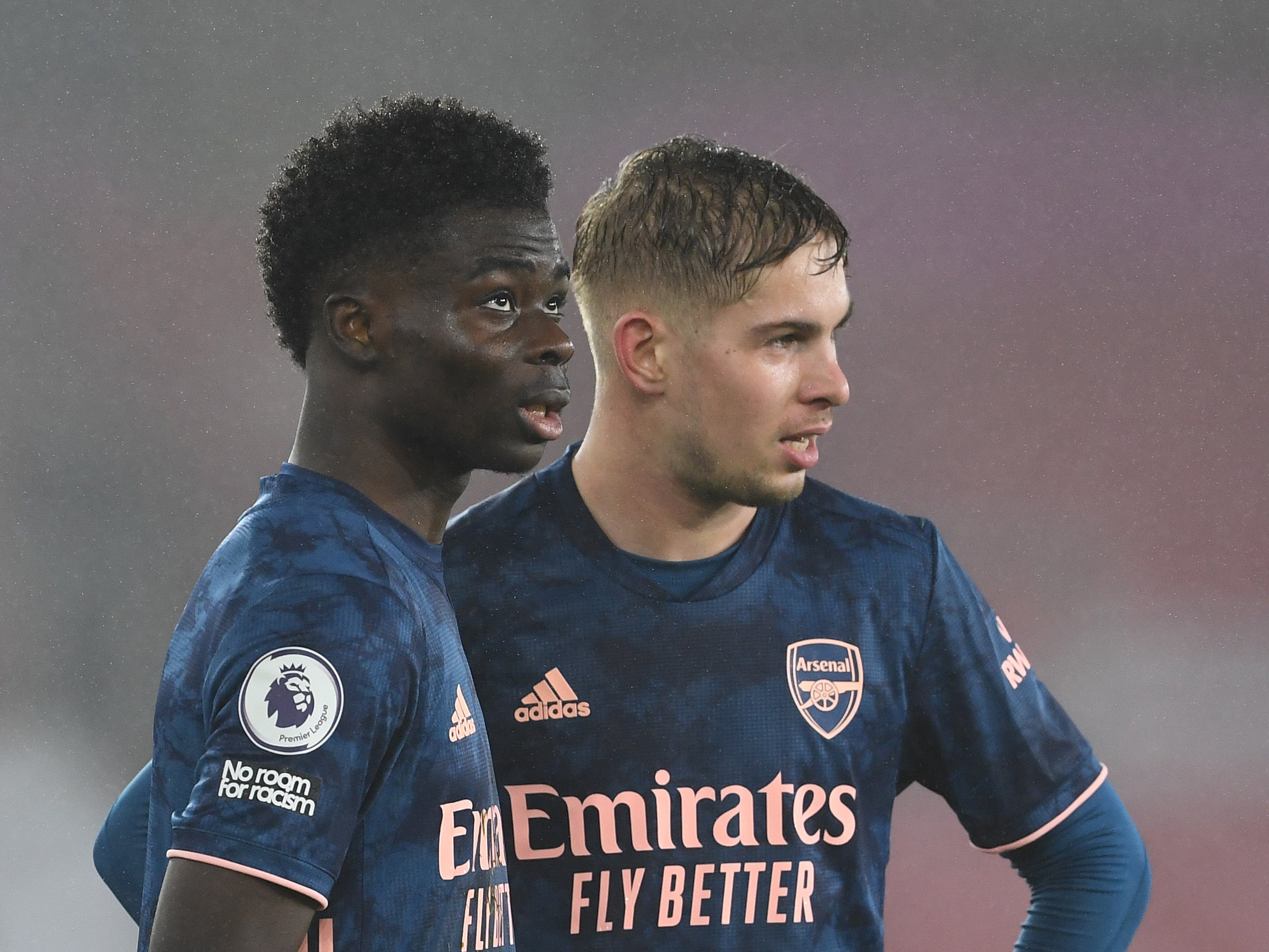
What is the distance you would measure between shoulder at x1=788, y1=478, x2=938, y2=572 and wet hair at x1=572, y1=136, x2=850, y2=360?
33cm

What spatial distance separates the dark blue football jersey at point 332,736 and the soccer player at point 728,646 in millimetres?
374

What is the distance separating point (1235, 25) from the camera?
4895mm

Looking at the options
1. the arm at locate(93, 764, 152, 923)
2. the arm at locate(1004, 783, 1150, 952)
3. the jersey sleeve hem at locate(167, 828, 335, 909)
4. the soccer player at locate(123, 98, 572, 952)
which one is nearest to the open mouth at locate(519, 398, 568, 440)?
the soccer player at locate(123, 98, 572, 952)

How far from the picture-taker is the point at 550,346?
1516 millimetres

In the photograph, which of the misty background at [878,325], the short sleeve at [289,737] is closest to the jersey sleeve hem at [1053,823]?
the short sleeve at [289,737]

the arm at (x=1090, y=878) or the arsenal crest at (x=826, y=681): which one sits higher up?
the arsenal crest at (x=826, y=681)

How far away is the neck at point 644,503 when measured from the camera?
76.8 inches

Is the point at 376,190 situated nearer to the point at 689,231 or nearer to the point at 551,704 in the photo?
the point at 689,231

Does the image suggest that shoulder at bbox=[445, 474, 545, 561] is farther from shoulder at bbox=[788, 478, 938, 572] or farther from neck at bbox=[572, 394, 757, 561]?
shoulder at bbox=[788, 478, 938, 572]

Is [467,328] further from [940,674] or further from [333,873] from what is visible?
[940,674]

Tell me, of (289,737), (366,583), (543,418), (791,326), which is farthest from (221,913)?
(791,326)

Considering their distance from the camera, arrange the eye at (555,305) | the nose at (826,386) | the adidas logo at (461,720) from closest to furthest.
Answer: the adidas logo at (461,720) → the eye at (555,305) → the nose at (826,386)

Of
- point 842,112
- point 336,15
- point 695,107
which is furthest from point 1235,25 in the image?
point 336,15

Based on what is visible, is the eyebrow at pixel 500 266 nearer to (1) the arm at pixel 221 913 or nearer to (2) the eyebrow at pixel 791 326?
(2) the eyebrow at pixel 791 326
